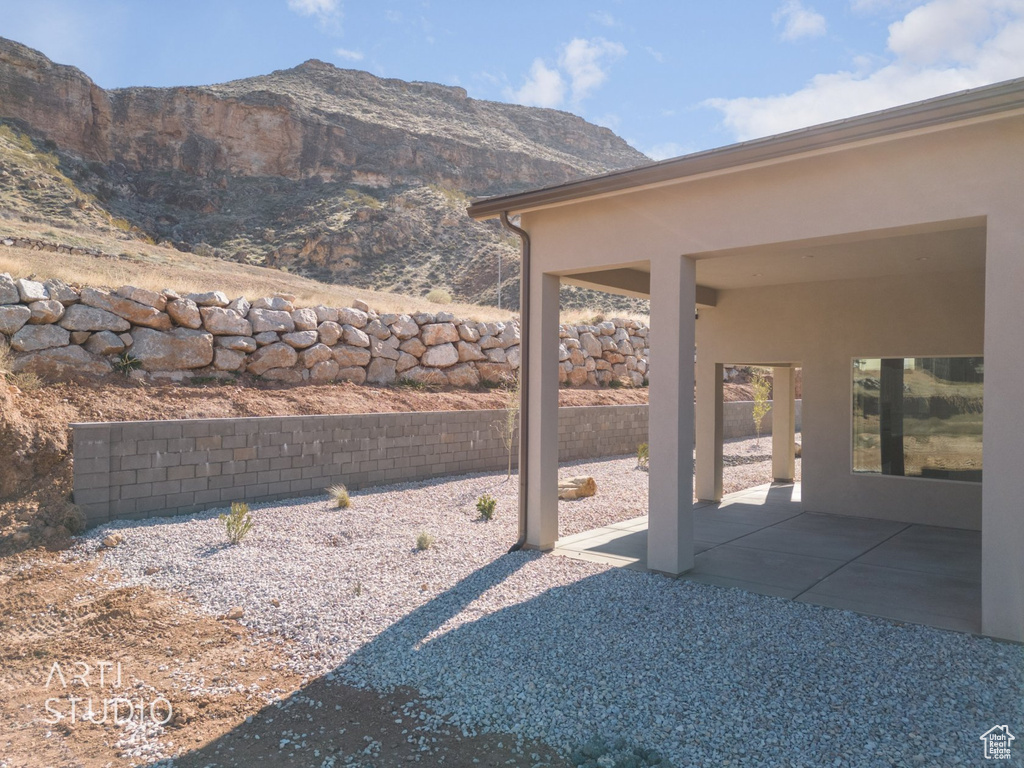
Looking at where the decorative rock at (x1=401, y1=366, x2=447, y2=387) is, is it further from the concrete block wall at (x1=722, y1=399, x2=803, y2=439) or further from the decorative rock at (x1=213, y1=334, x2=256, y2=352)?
the concrete block wall at (x1=722, y1=399, x2=803, y2=439)

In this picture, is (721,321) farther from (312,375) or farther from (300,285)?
(300,285)

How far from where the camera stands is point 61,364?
8867 millimetres

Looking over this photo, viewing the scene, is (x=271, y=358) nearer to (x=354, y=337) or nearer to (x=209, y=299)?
(x=209, y=299)

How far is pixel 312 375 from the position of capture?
11.5 m

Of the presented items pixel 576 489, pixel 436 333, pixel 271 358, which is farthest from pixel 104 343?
pixel 576 489

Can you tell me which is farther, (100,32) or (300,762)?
(100,32)

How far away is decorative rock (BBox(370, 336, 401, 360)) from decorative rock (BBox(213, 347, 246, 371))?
97.7 inches

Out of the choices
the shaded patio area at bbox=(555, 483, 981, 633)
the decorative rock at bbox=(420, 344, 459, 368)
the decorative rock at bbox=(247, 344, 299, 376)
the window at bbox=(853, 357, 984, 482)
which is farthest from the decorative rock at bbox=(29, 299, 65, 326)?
the window at bbox=(853, 357, 984, 482)

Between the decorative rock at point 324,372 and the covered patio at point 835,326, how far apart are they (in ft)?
18.6

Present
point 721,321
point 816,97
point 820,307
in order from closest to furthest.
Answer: point 820,307 < point 721,321 < point 816,97

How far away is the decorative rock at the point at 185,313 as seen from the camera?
33.3ft

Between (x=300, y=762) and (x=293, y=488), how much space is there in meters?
6.25

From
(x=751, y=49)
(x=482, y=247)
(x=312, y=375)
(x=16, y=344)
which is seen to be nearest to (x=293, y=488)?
(x=312, y=375)

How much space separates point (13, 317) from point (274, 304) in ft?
12.2
